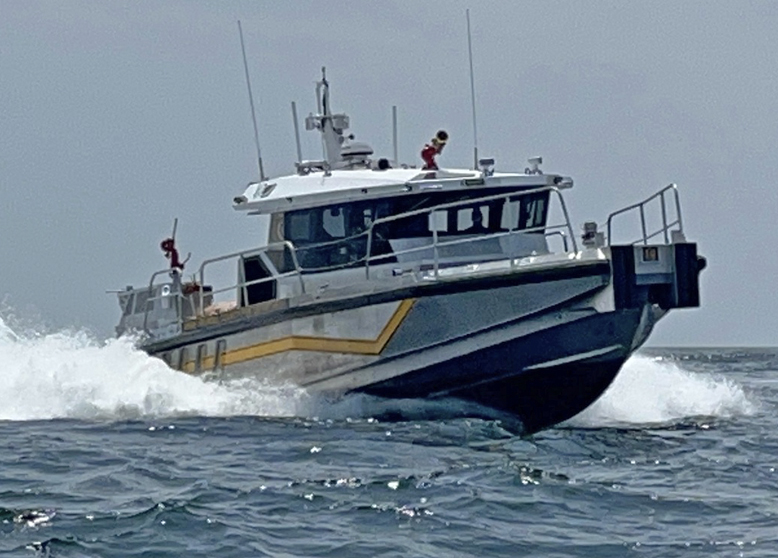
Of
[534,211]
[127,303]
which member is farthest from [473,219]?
[127,303]

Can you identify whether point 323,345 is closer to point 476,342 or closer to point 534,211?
point 476,342

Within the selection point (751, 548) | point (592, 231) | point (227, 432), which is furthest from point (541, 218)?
point (751, 548)

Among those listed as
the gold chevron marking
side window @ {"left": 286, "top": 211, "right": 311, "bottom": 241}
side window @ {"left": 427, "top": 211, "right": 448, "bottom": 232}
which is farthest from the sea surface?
side window @ {"left": 427, "top": 211, "right": 448, "bottom": 232}

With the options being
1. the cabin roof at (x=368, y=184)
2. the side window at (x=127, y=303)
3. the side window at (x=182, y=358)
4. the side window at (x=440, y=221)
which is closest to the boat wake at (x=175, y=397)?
the side window at (x=182, y=358)

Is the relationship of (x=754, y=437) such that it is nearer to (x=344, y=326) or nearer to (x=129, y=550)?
(x=344, y=326)

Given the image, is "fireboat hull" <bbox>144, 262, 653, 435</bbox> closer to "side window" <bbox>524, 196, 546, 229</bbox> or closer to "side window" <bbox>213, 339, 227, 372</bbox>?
"side window" <bbox>213, 339, 227, 372</bbox>

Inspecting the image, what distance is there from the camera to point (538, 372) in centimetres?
1686

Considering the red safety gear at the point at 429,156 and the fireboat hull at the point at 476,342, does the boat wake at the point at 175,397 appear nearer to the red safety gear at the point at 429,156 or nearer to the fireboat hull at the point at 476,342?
the fireboat hull at the point at 476,342

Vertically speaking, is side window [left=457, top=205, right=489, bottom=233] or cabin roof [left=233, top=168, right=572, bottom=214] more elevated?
cabin roof [left=233, top=168, right=572, bottom=214]

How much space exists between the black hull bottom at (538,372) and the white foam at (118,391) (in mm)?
1449

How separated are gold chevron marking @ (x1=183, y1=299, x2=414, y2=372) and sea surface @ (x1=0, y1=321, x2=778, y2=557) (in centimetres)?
35

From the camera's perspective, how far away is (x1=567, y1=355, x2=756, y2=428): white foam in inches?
746

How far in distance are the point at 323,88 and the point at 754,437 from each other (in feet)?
22.7

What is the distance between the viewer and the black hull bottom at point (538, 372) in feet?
54.7
